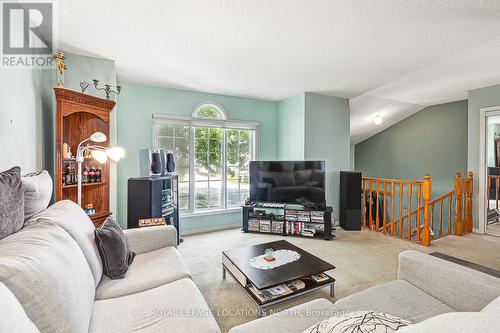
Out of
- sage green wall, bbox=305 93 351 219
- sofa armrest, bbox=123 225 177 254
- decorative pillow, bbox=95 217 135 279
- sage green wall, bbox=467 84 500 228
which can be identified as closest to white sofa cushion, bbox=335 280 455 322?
decorative pillow, bbox=95 217 135 279

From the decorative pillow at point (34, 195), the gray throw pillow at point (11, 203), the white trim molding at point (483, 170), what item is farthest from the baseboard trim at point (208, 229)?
the white trim molding at point (483, 170)

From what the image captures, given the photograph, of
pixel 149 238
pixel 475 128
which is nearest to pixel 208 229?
pixel 149 238

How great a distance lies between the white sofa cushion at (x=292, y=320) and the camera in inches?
41.0

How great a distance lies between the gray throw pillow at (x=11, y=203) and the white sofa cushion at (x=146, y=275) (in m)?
0.61

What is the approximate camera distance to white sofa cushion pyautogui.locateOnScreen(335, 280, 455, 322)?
1.24 metres

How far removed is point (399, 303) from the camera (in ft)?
4.28

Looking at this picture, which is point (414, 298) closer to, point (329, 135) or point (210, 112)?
point (329, 135)

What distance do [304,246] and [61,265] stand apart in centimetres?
291

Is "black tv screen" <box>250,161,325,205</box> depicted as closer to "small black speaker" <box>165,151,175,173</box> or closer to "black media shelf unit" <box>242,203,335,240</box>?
"black media shelf unit" <box>242,203,335,240</box>

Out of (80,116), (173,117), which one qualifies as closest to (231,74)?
(173,117)

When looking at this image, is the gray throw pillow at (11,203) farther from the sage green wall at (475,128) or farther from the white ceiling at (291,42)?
the sage green wall at (475,128)

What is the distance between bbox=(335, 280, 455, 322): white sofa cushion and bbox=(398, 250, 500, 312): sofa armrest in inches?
2.1

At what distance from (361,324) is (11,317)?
3.40 ft

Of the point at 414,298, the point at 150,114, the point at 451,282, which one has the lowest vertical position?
the point at 414,298
